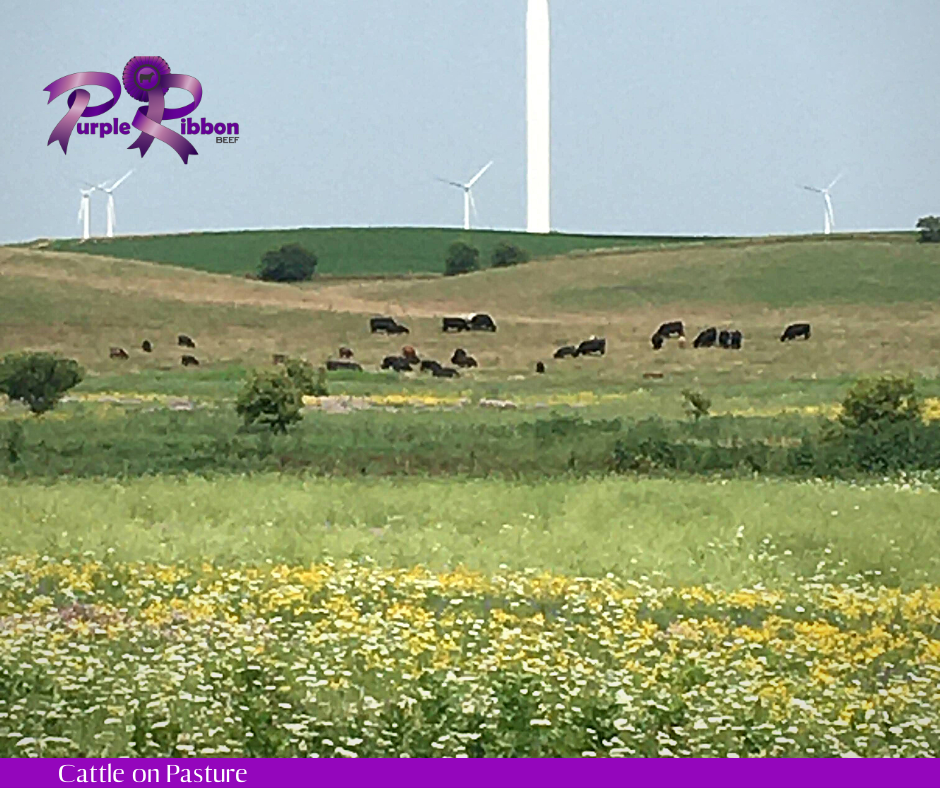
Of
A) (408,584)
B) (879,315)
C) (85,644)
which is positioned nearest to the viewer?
(85,644)

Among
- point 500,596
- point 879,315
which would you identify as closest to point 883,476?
point 879,315

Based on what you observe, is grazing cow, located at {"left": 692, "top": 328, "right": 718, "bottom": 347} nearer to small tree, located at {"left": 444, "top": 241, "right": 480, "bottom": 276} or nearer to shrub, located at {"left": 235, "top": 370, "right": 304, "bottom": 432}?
small tree, located at {"left": 444, "top": 241, "right": 480, "bottom": 276}

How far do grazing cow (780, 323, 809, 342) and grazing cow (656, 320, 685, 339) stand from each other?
30.7 inches

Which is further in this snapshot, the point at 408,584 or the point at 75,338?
the point at 75,338

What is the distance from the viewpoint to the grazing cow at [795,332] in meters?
13.1

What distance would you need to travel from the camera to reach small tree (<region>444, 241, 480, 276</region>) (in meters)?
13.4

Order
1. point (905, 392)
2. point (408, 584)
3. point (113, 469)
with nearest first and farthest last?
point (408, 584) < point (113, 469) < point (905, 392)

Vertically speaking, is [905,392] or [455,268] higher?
[455,268]

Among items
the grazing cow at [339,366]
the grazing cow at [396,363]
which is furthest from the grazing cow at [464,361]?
the grazing cow at [339,366]

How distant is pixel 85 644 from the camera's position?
8273mm

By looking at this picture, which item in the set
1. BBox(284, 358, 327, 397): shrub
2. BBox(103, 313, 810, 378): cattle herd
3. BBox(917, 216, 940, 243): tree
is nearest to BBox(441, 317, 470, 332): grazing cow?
BBox(103, 313, 810, 378): cattle herd

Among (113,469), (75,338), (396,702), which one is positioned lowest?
(396,702)

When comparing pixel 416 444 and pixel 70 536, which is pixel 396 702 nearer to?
pixel 70 536

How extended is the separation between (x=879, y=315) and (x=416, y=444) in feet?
13.0
